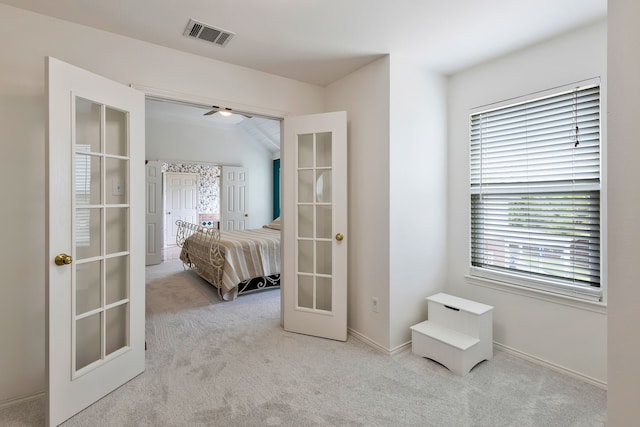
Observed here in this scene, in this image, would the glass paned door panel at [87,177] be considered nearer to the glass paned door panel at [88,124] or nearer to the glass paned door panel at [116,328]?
the glass paned door panel at [88,124]

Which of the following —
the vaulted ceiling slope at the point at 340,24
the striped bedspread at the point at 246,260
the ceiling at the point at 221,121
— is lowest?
the striped bedspread at the point at 246,260

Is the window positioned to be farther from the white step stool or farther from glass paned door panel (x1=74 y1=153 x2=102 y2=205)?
glass paned door panel (x1=74 y1=153 x2=102 y2=205)

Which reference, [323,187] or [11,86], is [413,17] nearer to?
[323,187]

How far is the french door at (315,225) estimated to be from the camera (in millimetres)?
2891

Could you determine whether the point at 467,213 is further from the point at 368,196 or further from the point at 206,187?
the point at 206,187

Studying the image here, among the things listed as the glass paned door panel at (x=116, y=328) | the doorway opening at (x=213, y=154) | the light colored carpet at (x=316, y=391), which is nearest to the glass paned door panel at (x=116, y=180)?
the glass paned door panel at (x=116, y=328)

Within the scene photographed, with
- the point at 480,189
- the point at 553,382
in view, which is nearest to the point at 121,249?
the point at 480,189

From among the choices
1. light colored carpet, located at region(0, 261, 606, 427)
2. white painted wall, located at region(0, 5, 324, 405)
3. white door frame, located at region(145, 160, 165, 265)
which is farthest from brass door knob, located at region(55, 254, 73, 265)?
white door frame, located at region(145, 160, 165, 265)

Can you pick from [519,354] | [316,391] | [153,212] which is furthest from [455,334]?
[153,212]

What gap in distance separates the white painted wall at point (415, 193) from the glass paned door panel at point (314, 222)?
63 cm

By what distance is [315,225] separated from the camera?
302 cm

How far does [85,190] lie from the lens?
6.37ft

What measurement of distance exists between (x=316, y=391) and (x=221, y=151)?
20.7 feet

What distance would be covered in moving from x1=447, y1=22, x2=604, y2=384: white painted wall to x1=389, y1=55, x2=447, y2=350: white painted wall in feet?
0.38
